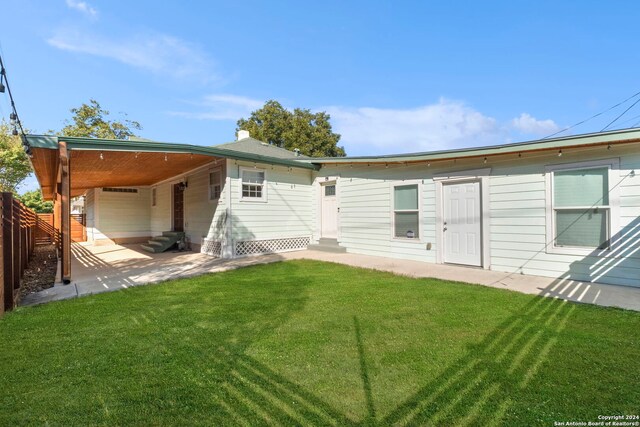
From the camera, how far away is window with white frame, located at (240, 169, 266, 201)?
9.20m

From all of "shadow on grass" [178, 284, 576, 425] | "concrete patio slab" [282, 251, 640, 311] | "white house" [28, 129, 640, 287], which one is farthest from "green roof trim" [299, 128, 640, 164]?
"shadow on grass" [178, 284, 576, 425]

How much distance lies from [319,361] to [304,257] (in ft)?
21.0

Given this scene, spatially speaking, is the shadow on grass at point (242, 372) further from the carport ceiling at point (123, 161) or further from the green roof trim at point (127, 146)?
the carport ceiling at point (123, 161)

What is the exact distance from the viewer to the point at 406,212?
867cm

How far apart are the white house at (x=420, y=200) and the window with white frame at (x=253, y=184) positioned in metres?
0.03

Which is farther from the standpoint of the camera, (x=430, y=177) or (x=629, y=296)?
(x=430, y=177)

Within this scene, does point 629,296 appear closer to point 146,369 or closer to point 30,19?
point 146,369

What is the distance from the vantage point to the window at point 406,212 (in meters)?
8.46

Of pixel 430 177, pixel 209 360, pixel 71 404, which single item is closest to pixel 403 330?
pixel 209 360

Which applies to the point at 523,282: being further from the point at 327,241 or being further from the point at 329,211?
the point at 329,211

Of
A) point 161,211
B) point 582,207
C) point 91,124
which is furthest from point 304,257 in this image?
point 91,124

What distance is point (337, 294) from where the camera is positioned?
5.08 metres

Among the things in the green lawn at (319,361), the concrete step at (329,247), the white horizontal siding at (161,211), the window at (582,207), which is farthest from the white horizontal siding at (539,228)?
the white horizontal siding at (161,211)

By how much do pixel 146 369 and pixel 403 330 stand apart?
2576 millimetres
